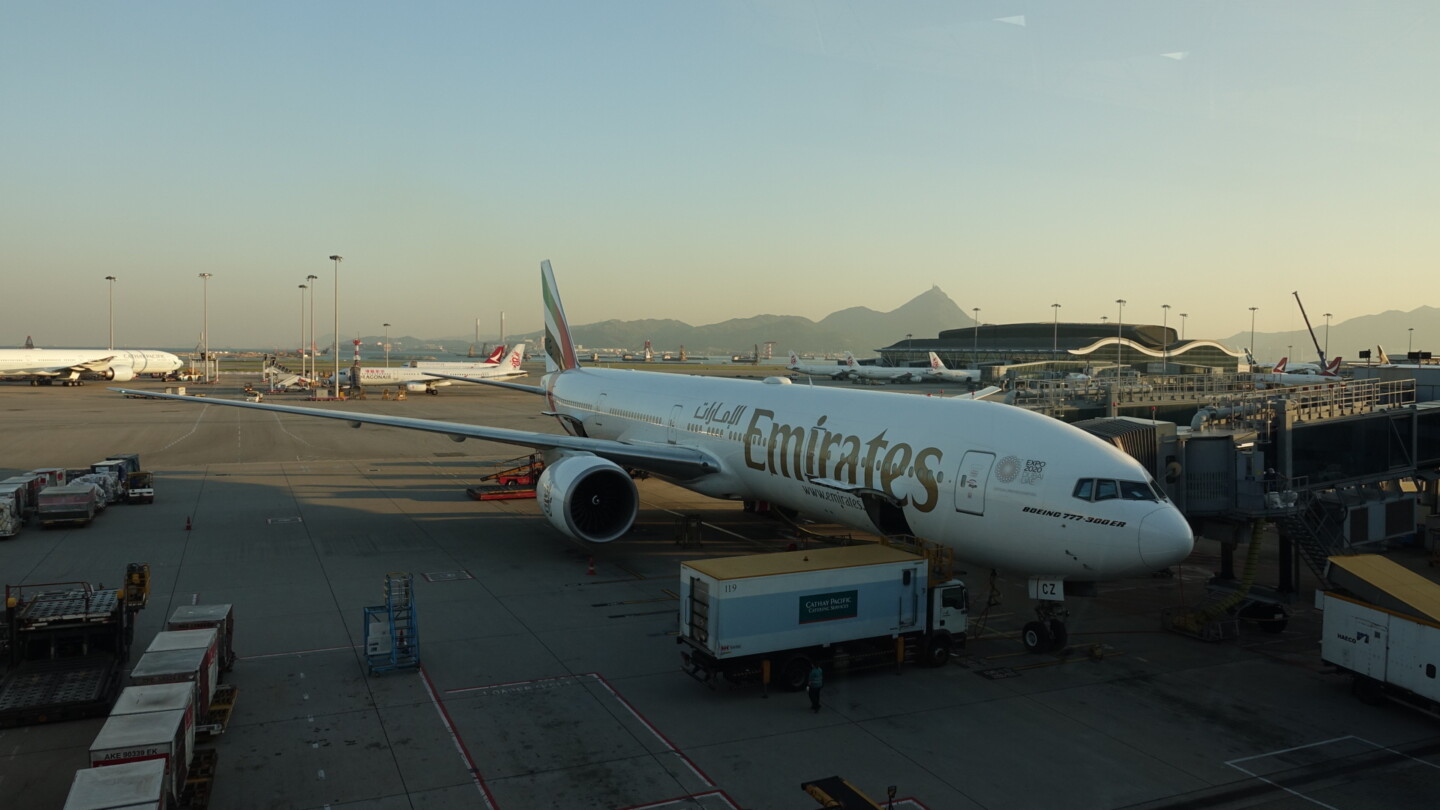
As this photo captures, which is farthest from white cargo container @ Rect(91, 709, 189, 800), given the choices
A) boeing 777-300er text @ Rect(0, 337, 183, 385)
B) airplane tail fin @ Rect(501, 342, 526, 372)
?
boeing 777-300er text @ Rect(0, 337, 183, 385)

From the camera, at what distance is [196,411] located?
226ft

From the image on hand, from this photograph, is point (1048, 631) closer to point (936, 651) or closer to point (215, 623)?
point (936, 651)

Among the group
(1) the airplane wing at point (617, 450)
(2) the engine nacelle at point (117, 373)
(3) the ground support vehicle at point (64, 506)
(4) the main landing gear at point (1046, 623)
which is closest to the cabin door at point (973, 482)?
(4) the main landing gear at point (1046, 623)

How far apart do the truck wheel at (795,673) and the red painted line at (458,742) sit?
5.00m

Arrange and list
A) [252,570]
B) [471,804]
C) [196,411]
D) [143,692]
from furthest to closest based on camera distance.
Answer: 1. [196,411]
2. [252,570]
3. [143,692]
4. [471,804]

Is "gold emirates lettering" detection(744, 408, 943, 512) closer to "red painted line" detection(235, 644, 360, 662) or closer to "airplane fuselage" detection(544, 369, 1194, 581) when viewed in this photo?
"airplane fuselage" detection(544, 369, 1194, 581)

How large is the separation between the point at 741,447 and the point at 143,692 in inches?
598

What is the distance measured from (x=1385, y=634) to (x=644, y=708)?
11.7 metres

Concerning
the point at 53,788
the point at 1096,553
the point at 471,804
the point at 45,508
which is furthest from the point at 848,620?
the point at 45,508

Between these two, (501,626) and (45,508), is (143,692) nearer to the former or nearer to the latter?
(501,626)

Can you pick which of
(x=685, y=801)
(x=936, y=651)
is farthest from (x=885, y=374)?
(x=685, y=801)

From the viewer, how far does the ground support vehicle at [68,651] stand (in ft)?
43.7

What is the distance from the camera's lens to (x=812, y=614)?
14.7 metres

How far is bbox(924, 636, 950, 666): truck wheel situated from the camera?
1580 centimetres
